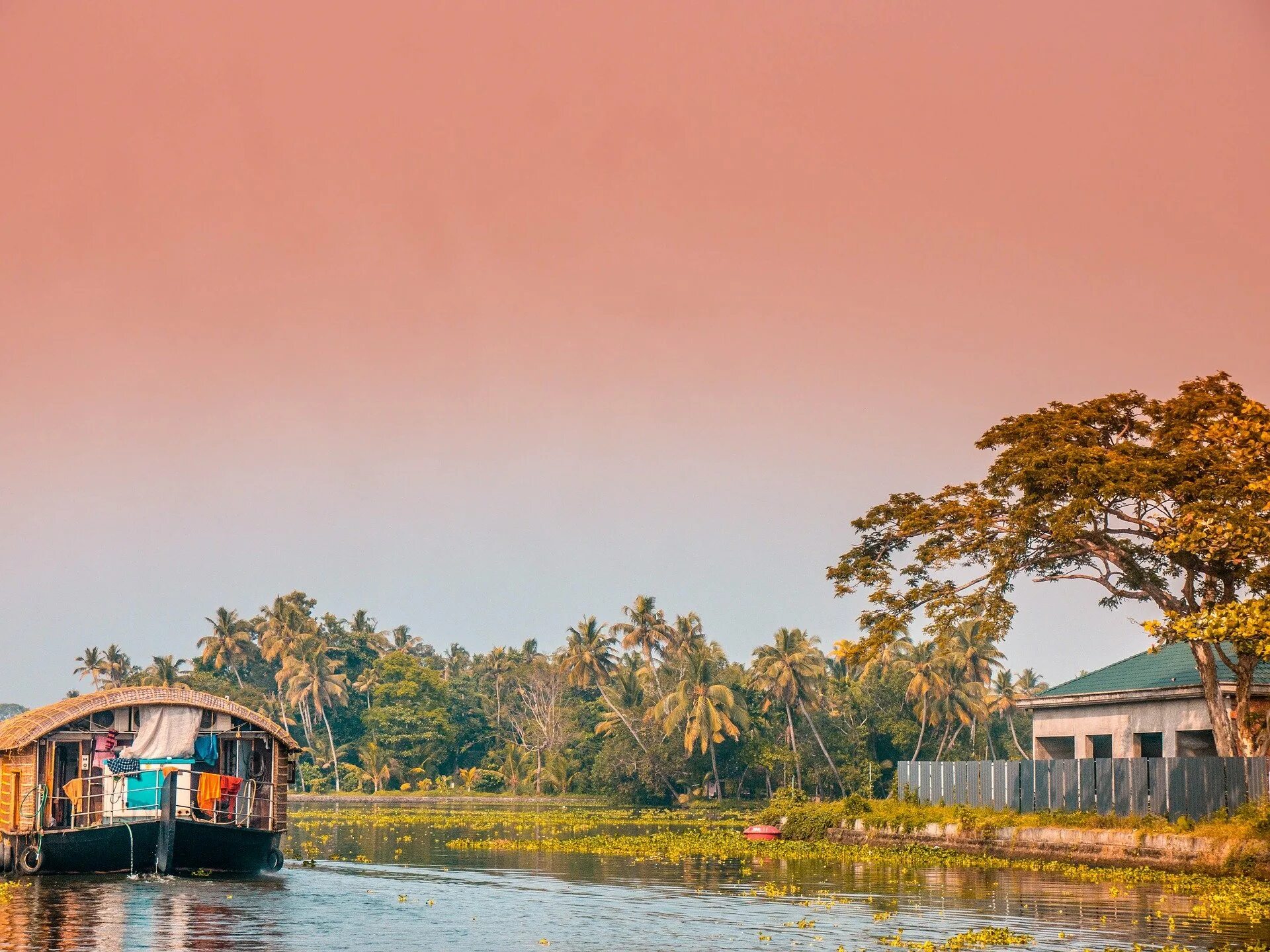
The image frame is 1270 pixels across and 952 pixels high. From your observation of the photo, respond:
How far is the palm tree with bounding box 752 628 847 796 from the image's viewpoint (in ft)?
319

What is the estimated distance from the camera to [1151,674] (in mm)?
47406

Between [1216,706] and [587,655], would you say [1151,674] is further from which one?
[587,655]

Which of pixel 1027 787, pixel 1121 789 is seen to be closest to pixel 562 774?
pixel 1027 787

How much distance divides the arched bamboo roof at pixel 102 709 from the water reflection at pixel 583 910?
3641 mm

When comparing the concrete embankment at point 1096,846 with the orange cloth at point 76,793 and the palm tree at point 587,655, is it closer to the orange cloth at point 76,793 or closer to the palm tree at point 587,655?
the orange cloth at point 76,793

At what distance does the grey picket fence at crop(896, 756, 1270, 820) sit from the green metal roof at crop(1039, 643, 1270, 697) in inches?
109

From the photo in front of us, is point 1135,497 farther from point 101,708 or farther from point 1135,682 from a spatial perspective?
point 101,708

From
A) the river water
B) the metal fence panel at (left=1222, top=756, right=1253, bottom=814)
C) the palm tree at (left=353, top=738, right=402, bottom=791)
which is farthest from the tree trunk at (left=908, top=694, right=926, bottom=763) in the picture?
the metal fence panel at (left=1222, top=756, right=1253, bottom=814)

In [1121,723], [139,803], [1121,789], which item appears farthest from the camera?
[1121,723]

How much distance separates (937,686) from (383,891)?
219ft

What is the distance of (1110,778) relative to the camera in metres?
41.7

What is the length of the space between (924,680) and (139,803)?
66.9 m

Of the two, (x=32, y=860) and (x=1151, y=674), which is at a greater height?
(x=1151, y=674)

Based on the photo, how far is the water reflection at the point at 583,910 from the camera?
2441cm
